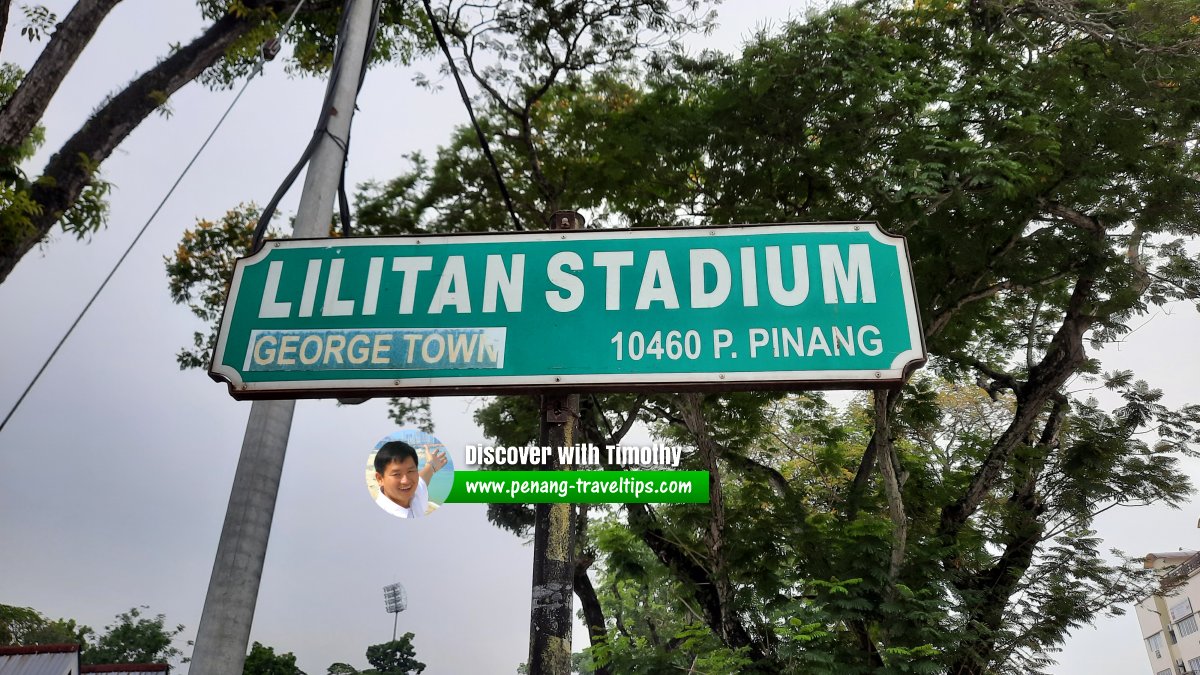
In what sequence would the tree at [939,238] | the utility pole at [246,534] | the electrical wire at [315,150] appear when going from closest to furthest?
the utility pole at [246,534] < the electrical wire at [315,150] < the tree at [939,238]

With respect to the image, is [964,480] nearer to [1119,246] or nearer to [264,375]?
[1119,246]

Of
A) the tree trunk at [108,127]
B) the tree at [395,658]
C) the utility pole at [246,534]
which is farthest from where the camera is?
the tree at [395,658]

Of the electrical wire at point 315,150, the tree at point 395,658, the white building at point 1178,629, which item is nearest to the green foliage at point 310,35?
the electrical wire at point 315,150

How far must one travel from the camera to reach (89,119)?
5.80 meters

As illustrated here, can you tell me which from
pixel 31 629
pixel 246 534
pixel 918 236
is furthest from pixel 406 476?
pixel 31 629

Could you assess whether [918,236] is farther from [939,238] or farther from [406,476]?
[406,476]

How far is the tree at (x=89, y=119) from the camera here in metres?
4.84

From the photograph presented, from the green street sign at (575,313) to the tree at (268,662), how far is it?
93.0 feet

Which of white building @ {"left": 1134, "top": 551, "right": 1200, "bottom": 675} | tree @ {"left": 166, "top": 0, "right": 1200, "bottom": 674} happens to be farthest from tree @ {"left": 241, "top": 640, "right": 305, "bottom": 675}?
white building @ {"left": 1134, "top": 551, "right": 1200, "bottom": 675}

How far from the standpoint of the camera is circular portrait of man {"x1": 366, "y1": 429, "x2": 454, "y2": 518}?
1942 millimetres

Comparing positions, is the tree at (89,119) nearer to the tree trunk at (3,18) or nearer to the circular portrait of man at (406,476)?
the tree trunk at (3,18)

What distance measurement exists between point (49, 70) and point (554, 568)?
17.8ft

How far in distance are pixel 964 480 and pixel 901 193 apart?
497 centimetres

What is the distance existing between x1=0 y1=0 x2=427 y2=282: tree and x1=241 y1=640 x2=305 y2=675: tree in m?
24.6
